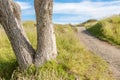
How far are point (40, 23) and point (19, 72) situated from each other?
1.67m

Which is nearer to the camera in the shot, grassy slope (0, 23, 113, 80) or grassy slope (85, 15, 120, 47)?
grassy slope (0, 23, 113, 80)

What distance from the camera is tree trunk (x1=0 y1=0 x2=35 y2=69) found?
33.2 feet

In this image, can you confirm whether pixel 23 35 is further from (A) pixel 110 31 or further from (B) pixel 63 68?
(A) pixel 110 31

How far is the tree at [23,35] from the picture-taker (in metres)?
10.2

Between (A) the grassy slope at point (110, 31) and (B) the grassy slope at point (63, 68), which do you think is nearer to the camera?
(B) the grassy slope at point (63, 68)

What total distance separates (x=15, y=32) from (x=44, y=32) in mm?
916

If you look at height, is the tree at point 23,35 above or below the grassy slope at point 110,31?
above

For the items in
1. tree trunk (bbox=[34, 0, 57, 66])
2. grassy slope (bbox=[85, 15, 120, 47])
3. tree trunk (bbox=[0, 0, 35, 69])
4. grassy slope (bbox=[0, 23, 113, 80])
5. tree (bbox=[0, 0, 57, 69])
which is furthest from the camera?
grassy slope (bbox=[85, 15, 120, 47])

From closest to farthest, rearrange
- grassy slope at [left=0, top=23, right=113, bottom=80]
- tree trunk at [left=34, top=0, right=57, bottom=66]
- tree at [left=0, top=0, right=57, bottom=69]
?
1. grassy slope at [left=0, top=23, right=113, bottom=80]
2. tree at [left=0, top=0, right=57, bottom=69]
3. tree trunk at [left=34, top=0, right=57, bottom=66]

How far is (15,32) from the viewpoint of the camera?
407 inches

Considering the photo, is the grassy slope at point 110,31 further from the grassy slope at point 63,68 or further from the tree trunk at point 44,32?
the tree trunk at point 44,32

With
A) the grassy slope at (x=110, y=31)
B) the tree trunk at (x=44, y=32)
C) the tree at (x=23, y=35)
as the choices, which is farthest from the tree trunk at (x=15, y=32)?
the grassy slope at (x=110, y=31)

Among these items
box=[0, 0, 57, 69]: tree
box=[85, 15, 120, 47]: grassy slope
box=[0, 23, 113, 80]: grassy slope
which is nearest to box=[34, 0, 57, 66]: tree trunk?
box=[0, 0, 57, 69]: tree

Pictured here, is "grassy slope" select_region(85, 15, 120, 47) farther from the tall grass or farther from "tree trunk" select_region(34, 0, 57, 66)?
"tree trunk" select_region(34, 0, 57, 66)
